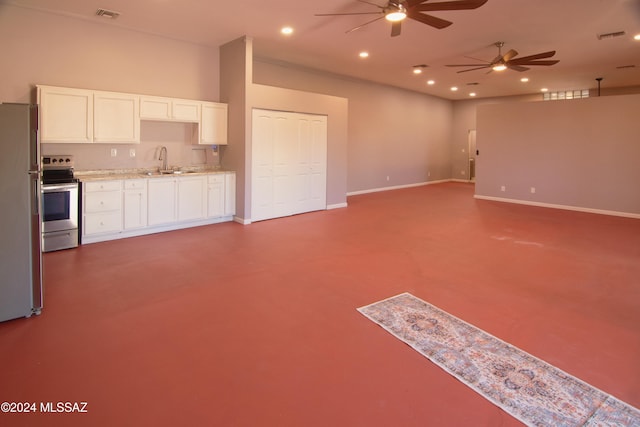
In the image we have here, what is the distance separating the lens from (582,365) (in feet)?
8.04

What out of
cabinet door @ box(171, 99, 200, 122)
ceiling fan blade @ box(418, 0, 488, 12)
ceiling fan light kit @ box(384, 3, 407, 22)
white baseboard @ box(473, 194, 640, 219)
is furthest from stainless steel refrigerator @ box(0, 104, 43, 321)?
white baseboard @ box(473, 194, 640, 219)

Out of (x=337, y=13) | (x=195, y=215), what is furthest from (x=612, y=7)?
(x=195, y=215)

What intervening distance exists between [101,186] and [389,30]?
488cm

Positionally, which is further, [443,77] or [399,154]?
[399,154]

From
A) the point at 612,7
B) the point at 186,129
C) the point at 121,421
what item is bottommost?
the point at 121,421

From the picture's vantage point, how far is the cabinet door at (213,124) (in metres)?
6.46

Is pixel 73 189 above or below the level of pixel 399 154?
below

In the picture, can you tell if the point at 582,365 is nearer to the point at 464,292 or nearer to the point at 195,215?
the point at 464,292

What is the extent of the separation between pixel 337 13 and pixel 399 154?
7.16 metres

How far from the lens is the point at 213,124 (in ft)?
21.6

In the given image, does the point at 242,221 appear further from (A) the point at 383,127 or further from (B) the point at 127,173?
(A) the point at 383,127

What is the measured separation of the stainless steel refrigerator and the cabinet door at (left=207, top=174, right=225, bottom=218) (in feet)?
11.3

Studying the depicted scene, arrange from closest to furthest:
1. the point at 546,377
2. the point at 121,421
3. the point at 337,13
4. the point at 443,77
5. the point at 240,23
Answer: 1. the point at 121,421
2. the point at 546,377
3. the point at 337,13
4. the point at 240,23
5. the point at 443,77

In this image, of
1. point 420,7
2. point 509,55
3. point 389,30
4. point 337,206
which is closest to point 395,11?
point 420,7
